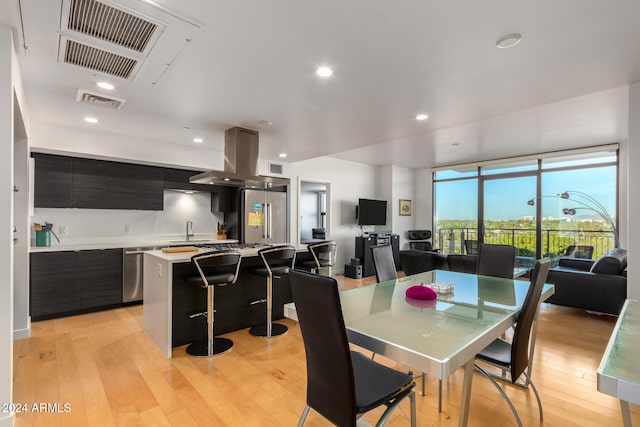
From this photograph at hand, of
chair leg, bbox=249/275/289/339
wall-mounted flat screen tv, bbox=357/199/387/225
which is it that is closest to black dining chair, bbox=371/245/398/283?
chair leg, bbox=249/275/289/339

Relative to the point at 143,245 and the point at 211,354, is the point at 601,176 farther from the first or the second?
the point at 143,245

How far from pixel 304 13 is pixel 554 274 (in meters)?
4.35

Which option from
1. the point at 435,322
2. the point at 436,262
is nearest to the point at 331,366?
the point at 435,322

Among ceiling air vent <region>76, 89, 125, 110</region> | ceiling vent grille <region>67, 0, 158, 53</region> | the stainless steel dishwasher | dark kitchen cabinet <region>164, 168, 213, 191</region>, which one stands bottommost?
the stainless steel dishwasher

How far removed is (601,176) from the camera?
568 cm

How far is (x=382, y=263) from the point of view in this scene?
283cm

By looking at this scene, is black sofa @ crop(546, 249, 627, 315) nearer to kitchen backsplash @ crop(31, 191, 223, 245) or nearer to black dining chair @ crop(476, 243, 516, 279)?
black dining chair @ crop(476, 243, 516, 279)

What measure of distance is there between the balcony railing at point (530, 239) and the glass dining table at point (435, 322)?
4477 mm

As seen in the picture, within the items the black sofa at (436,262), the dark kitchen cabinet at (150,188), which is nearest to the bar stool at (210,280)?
the dark kitchen cabinet at (150,188)

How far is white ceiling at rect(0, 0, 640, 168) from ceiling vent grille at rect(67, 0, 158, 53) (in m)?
0.10

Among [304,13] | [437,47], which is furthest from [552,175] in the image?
[304,13]

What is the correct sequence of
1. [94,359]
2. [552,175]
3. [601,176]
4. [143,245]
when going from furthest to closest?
[552,175] → [601,176] → [143,245] → [94,359]

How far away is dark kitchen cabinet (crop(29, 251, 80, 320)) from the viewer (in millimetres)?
3709

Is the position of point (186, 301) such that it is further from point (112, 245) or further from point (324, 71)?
point (324, 71)
